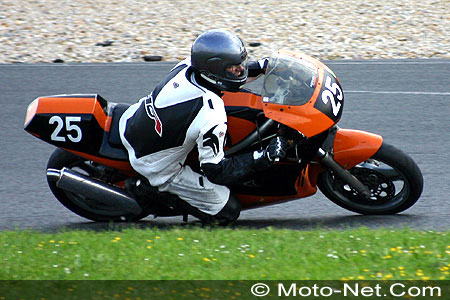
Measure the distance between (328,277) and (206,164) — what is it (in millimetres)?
1392

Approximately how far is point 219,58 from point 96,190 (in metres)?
1.44

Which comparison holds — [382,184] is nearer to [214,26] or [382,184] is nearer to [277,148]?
[277,148]

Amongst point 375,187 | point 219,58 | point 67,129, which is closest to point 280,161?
point 375,187

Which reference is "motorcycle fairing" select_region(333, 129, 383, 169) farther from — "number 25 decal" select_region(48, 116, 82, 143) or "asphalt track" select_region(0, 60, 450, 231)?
"number 25 decal" select_region(48, 116, 82, 143)

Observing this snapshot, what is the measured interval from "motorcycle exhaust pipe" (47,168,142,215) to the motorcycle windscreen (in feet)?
4.36

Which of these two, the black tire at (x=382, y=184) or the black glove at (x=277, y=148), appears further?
the black tire at (x=382, y=184)

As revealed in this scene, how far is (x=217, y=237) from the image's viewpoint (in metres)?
5.82

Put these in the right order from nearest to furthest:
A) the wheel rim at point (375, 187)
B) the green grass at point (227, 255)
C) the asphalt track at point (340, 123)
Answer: the green grass at point (227, 255), the wheel rim at point (375, 187), the asphalt track at point (340, 123)

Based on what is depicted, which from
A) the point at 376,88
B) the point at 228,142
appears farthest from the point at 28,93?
the point at 228,142

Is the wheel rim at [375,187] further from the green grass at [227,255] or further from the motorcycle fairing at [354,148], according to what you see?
the green grass at [227,255]

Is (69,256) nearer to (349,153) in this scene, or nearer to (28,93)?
(349,153)

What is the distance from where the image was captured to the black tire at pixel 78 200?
6527 millimetres

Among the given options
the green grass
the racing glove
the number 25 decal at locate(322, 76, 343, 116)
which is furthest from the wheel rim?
the racing glove

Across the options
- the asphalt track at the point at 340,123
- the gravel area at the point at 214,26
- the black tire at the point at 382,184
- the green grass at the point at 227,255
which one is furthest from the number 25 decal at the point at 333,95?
the gravel area at the point at 214,26
